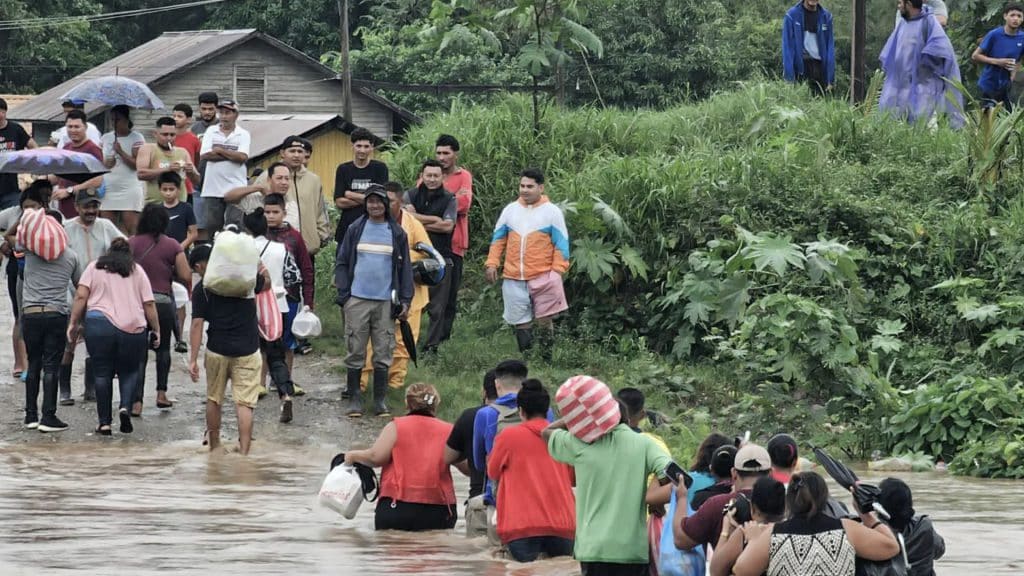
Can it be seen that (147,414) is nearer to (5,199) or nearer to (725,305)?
(5,199)

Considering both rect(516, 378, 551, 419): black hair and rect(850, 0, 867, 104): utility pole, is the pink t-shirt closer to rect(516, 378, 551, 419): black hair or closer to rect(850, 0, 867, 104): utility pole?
rect(516, 378, 551, 419): black hair

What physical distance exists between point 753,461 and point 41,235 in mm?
7971

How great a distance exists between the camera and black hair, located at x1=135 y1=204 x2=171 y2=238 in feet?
46.0

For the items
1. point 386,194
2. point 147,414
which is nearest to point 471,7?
point 386,194

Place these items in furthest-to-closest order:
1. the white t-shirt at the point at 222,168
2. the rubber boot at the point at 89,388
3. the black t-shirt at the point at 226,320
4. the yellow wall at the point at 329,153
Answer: the yellow wall at the point at 329,153 → the white t-shirt at the point at 222,168 → the rubber boot at the point at 89,388 → the black t-shirt at the point at 226,320

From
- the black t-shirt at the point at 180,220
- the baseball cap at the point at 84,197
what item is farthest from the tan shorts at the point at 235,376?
the black t-shirt at the point at 180,220

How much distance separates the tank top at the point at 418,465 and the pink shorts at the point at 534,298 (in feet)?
18.4

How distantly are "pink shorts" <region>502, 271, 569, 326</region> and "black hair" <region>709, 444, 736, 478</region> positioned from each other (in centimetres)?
791

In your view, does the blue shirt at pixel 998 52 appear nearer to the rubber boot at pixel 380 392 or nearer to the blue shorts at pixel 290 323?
the rubber boot at pixel 380 392

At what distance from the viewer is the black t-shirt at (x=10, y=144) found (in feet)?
53.8

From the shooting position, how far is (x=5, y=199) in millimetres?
16422

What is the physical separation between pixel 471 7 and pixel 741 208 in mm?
4106

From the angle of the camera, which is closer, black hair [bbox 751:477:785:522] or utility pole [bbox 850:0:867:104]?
black hair [bbox 751:477:785:522]

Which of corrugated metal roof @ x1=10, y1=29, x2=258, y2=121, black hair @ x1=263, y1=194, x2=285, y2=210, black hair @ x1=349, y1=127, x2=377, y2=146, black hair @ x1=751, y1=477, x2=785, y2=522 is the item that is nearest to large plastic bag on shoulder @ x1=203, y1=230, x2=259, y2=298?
black hair @ x1=263, y1=194, x2=285, y2=210
